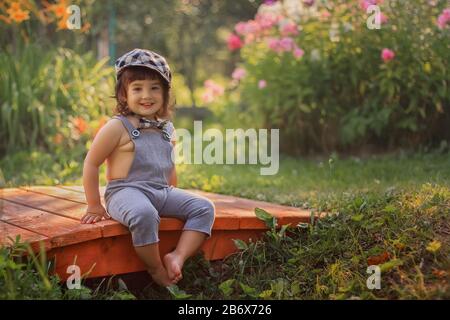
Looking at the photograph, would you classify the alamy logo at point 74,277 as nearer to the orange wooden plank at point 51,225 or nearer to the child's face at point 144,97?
the orange wooden plank at point 51,225

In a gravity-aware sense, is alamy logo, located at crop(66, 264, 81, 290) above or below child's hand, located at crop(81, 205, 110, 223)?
below

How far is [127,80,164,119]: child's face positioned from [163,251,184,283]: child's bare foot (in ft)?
2.33

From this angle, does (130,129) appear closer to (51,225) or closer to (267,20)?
(51,225)

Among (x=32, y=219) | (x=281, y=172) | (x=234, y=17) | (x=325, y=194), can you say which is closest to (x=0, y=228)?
(x=32, y=219)

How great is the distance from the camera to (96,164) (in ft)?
9.08

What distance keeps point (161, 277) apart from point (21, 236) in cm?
62

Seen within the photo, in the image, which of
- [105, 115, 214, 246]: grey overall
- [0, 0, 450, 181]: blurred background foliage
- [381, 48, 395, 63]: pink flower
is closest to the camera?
[105, 115, 214, 246]: grey overall

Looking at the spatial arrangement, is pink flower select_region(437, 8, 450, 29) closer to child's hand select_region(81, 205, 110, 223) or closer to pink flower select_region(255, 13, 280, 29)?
pink flower select_region(255, 13, 280, 29)

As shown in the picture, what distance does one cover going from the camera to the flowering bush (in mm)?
4941

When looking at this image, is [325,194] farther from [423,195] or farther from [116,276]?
[116,276]

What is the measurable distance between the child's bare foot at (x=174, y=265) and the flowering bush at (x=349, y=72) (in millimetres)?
2915

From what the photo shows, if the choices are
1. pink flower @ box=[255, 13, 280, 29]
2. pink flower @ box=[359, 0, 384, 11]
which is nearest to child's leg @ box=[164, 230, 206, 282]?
pink flower @ box=[359, 0, 384, 11]

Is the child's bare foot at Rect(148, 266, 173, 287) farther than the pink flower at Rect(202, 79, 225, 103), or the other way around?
the pink flower at Rect(202, 79, 225, 103)

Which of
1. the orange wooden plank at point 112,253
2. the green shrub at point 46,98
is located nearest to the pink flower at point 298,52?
the green shrub at point 46,98
